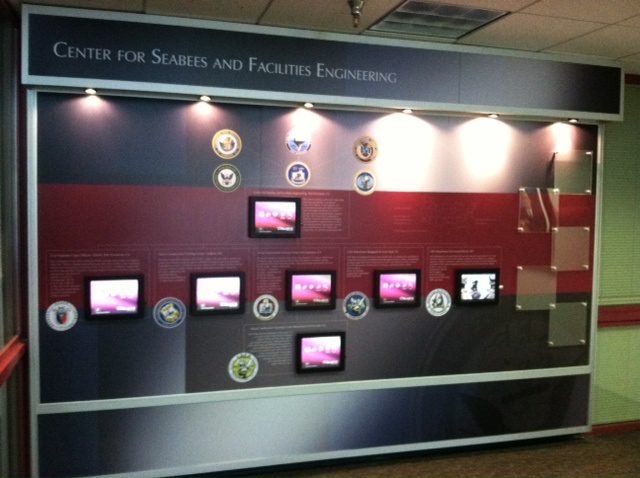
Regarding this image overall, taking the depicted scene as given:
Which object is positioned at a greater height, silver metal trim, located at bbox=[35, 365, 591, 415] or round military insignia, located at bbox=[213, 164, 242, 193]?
round military insignia, located at bbox=[213, 164, 242, 193]

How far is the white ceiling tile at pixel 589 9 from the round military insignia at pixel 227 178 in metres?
2.11

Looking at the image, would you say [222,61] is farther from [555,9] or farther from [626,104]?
[626,104]

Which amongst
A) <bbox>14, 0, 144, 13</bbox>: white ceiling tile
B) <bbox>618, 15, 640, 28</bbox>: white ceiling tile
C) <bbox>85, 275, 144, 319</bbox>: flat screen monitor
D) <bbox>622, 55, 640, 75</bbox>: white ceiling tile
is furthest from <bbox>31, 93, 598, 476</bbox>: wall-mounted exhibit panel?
<bbox>618, 15, 640, 28</bbox>: white ceiling tile

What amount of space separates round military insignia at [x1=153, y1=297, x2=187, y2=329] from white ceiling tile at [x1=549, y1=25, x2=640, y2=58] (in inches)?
131

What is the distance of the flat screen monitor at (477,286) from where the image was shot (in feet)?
14.1

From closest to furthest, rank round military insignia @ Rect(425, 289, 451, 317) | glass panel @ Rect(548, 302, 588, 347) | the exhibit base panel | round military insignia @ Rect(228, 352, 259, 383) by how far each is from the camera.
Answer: the exhibit base panel < round military insignia @ Rect(228, 352, 259, 383) < round military insignia @ Rect(425, 289, 451, 317) < glass panel @ Rect(548, 302, 588, 347)

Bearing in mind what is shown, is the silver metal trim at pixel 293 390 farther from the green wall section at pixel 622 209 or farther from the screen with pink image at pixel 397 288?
the green wall section at pixel 622 209

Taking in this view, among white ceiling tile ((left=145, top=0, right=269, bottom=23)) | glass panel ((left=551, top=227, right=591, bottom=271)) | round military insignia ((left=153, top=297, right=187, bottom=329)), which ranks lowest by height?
round military insignia ((left=153, top=297, right=187, bottom=329))

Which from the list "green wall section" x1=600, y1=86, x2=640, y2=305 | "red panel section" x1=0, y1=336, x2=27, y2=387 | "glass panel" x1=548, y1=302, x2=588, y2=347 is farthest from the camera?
"green wall section" x1=600, y1=86, x2=640, y2=305

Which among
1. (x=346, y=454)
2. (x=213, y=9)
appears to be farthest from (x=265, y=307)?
(x=213, y=9)

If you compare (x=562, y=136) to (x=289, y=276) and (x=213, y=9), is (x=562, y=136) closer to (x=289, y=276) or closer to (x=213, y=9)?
(x=289, y=276)

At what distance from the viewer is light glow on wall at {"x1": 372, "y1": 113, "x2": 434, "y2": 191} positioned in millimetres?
4090

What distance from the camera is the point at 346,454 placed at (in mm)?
Result: 4125

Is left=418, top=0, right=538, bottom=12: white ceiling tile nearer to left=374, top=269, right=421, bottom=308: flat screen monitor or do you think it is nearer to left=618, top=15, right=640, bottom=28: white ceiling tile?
left=618, top=15, right=640, bottom=28: white ceiling tile
